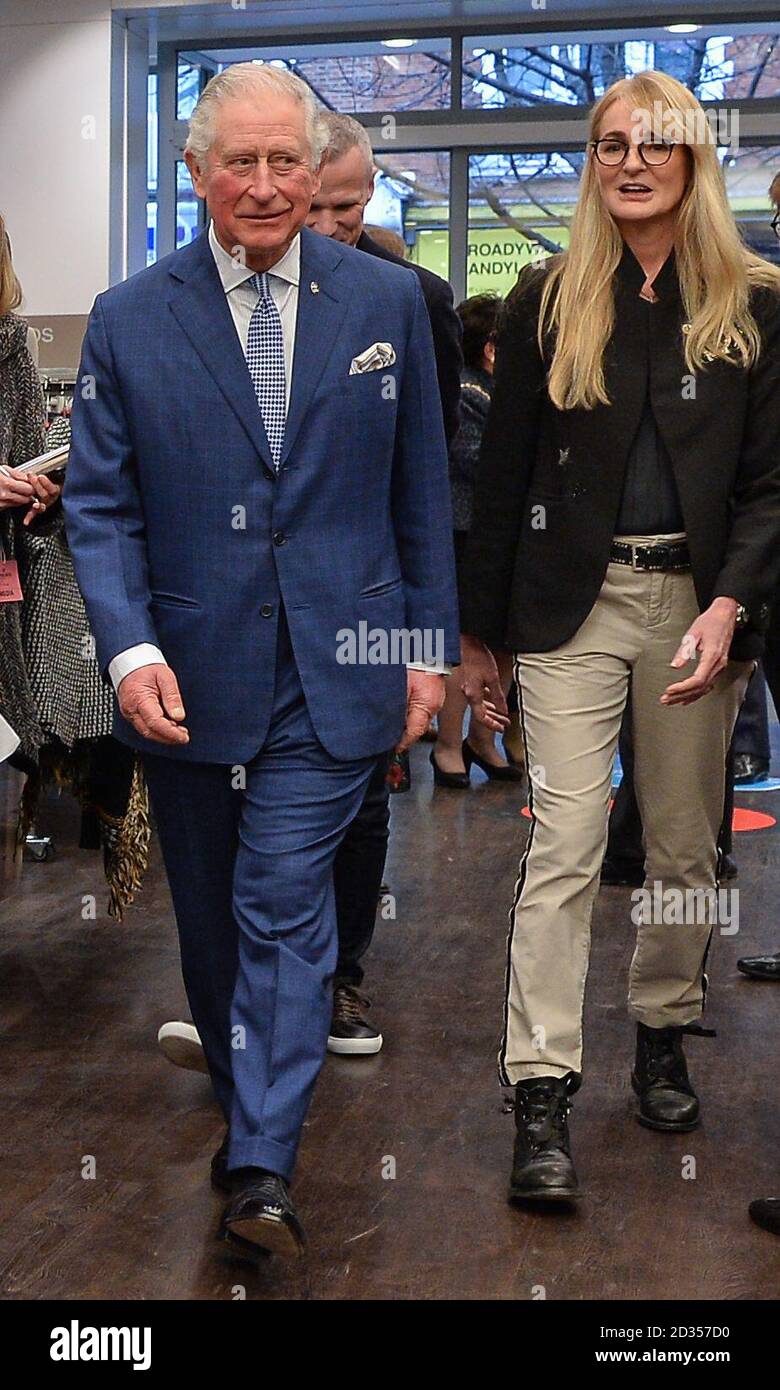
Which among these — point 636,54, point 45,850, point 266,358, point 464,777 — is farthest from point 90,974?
point 636,54

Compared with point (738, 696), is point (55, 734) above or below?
below

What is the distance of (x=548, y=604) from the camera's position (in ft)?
9.38

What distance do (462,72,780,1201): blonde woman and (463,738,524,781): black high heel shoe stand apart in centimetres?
382

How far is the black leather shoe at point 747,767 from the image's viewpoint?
6.75 metres

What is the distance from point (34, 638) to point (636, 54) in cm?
794

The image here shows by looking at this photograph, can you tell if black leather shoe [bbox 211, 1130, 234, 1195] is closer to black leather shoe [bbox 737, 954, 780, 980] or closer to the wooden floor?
the wooden floor

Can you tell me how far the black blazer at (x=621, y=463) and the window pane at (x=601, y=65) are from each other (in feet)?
26.6

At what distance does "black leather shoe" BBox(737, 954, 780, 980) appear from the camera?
13.4ft

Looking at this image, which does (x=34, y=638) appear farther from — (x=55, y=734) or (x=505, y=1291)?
(x=505, y=1291)

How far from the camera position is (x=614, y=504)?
2.80 metres

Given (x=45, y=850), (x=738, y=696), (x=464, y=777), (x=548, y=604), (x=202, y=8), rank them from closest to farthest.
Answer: (x=548, y=604), (x=738, y=696), (x=45, y=850), (x=464, y=777), (x=202, y=8)

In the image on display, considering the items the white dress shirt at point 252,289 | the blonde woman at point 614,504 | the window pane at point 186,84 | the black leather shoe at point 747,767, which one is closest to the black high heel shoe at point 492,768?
the black leather shoe at point 747,767

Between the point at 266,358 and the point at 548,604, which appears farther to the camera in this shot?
the point at 548,604
